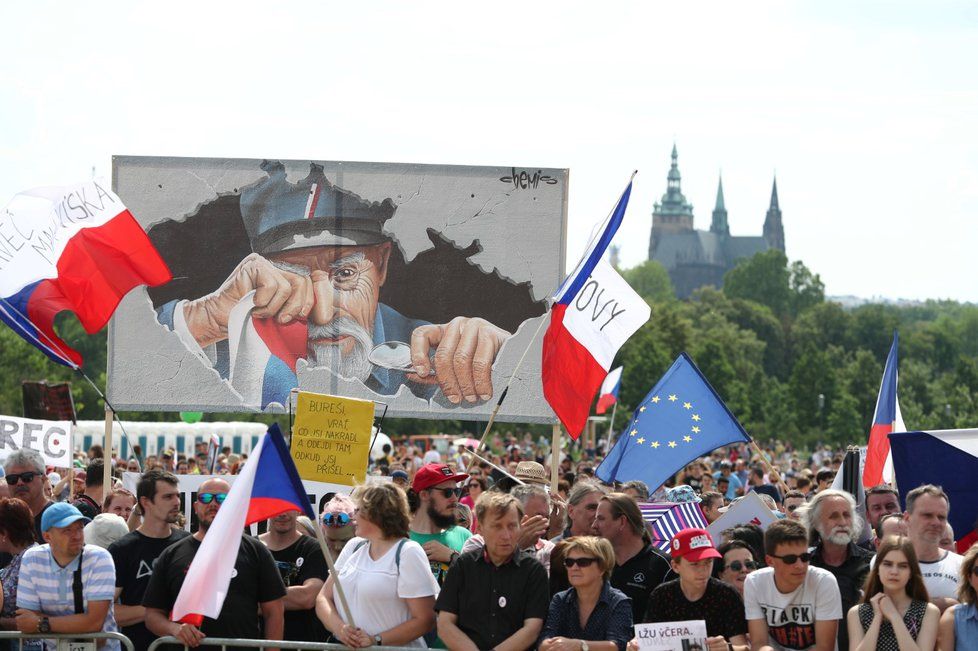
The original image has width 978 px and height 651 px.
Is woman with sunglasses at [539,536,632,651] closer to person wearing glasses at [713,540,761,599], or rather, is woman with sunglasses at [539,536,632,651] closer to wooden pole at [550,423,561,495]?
person wearing glasses at [713,540,761,599]

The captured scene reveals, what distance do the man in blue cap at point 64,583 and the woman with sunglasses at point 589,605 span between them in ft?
7.67

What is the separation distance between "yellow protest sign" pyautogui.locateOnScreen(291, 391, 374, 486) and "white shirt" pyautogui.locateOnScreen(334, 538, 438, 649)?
6.76 ft

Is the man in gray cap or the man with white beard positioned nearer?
the man with white beard

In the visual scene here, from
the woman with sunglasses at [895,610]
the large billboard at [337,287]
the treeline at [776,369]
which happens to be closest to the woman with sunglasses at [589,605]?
the woman with sunglasses at [895,610]

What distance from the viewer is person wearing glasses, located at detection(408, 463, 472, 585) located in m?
7.93

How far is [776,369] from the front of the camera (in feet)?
463

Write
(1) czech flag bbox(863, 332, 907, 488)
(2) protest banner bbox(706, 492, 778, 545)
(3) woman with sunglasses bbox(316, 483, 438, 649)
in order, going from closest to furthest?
1. (3) woman with sunglasses bbox(316, 483, 438, 649)
2. (2) protest banner bbox(706, 492, 778, 545)
3. (1) czech flag bbox(863, 332, 907, 488)

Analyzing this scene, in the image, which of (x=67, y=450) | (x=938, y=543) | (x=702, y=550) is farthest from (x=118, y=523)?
(x=67, y=450)

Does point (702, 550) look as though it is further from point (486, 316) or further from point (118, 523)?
point (486, 316)

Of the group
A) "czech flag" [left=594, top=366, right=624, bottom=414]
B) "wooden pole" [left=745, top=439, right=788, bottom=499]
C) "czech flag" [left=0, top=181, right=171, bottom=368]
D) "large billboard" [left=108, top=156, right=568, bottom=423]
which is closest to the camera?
"wooden pole" [left=745, top=439, right=788, bottom=499]

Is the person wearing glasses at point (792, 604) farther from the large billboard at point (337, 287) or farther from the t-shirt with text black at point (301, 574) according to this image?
the large billboard at point (337, 287)

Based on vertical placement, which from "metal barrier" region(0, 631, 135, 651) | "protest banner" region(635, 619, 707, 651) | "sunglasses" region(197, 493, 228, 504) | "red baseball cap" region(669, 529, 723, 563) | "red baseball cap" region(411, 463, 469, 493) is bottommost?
"metal barrier" region(0, 631, 135, 651)

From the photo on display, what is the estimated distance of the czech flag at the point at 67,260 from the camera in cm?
1146

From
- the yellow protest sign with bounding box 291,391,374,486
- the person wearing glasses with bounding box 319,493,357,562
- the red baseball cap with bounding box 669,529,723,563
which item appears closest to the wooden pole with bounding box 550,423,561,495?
the yellow protest sign with bounding box 291,391,374,486
